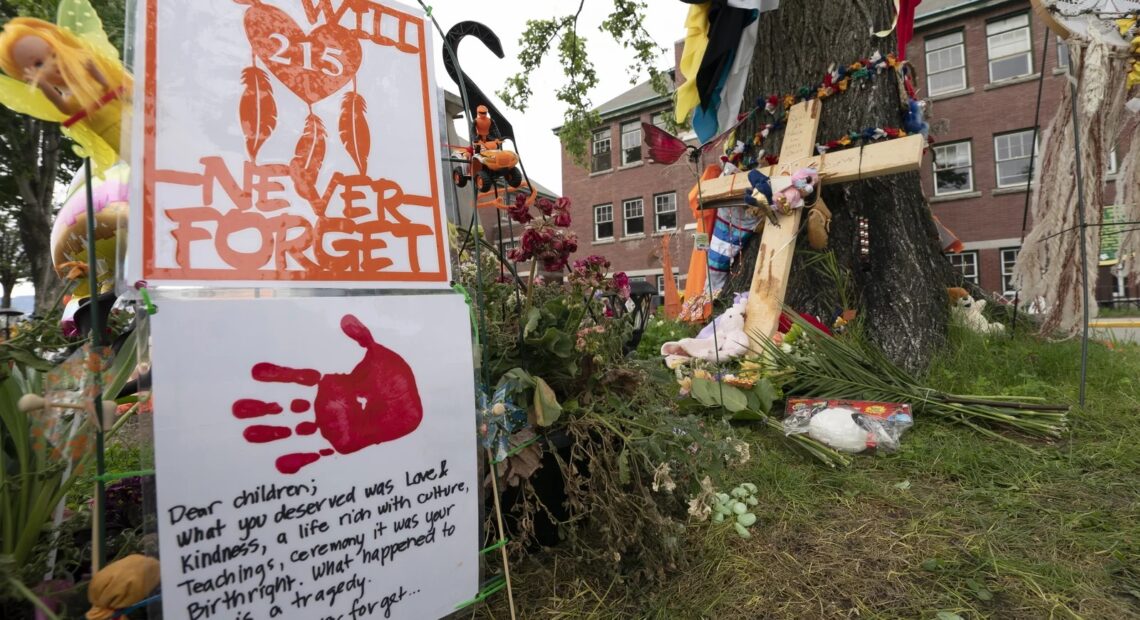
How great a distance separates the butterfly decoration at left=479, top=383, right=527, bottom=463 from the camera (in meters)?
1.25

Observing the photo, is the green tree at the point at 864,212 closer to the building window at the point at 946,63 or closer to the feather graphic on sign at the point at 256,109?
the feather graphic on sign at the point at 256,109

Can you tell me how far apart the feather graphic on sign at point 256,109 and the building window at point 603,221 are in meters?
18.5

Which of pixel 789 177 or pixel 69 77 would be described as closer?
pixel 69 77

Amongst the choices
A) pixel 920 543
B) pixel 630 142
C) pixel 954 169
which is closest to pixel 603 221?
pixel 630 142

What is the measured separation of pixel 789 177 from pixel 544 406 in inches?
95.4

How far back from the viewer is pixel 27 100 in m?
0.91

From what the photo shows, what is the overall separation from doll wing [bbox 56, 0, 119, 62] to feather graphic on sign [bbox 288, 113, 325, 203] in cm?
32

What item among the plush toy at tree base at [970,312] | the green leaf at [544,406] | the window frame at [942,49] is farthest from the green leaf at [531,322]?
the window frame at [942,49]

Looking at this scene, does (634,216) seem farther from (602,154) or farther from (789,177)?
(789,177)

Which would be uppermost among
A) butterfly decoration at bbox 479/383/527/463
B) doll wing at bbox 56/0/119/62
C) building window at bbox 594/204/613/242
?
building window at bbox 594/204/613/242

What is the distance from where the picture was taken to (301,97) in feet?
3.51

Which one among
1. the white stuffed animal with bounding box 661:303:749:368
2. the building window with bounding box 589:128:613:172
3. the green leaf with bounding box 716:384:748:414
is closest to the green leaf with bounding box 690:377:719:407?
the green leaf with bounding box 716:384:748:414

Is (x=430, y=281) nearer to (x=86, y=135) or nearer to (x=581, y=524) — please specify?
(x=86, y=135)

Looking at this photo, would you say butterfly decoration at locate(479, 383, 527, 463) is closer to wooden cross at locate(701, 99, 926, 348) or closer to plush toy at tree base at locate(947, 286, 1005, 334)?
wooden cross at locate(701, 99, 926, 348)
